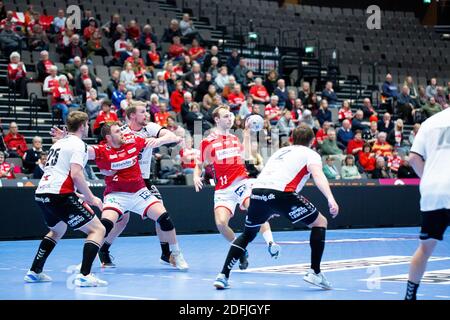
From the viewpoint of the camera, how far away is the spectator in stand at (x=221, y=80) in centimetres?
2455

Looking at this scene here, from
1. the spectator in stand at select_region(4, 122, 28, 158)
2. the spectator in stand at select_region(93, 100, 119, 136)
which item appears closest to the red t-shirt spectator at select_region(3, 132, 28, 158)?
the spectator in stand at select_region(4, 122, 28, 158)

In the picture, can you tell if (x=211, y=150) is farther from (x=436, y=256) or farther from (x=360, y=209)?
(x=360, y=209)

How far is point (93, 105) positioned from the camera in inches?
808

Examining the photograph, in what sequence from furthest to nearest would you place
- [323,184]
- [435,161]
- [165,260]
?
[165,260] → [323,184] → [435,161]

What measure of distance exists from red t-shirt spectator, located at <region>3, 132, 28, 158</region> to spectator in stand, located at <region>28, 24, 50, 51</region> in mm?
4638

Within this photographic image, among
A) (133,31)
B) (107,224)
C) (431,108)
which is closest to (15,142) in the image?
(133,31)

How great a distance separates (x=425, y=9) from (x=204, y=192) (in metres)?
24.4

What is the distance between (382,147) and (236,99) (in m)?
4.55

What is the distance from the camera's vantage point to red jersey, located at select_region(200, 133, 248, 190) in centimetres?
1232

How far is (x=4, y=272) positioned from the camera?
11.6 metres

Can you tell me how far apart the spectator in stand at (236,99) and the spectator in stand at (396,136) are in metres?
5.10

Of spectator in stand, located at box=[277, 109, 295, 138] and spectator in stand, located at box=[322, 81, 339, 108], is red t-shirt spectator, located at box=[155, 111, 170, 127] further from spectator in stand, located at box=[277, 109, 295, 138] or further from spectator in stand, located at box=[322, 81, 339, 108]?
spectator in stand, located at box=[322, 81, 339, 108]

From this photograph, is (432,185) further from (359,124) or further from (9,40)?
(359,124)
